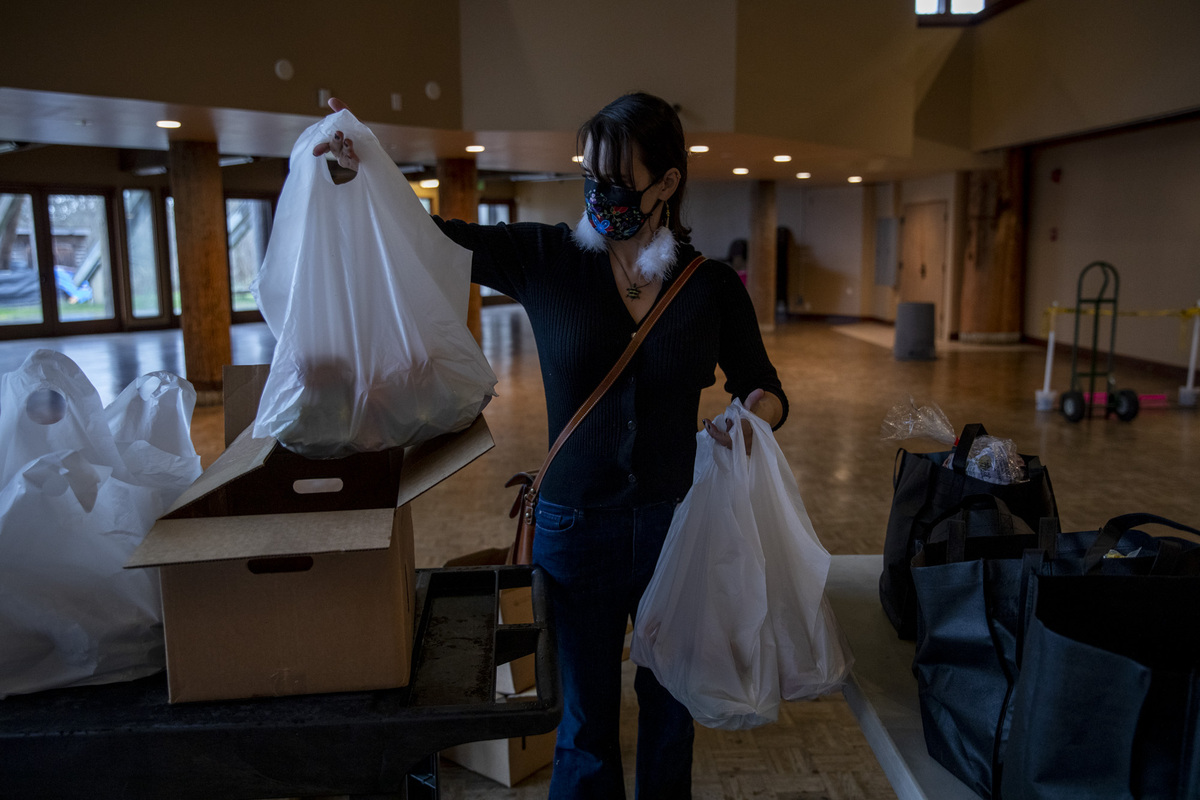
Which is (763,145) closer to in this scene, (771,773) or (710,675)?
(771,773)

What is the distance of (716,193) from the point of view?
1705 centimetres

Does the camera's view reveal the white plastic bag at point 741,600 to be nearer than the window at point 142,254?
Yes

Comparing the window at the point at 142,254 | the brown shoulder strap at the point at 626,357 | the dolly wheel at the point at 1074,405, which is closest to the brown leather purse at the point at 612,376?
the brown shoulder strap at the point at 626,357

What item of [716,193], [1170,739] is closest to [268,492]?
[1170,739]

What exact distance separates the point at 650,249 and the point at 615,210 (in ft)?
0.29

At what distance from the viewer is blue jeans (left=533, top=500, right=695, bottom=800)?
1.45 metres

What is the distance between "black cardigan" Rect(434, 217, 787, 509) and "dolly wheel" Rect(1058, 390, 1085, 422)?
6.27 m

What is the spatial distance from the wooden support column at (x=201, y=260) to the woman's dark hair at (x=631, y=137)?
6.89 m

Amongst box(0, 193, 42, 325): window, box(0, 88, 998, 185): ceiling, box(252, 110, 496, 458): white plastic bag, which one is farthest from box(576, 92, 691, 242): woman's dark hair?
Answer: box(0, 193, 42, 325): window

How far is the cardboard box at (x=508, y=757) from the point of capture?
7.05 ft

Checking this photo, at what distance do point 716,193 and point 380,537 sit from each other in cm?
1676

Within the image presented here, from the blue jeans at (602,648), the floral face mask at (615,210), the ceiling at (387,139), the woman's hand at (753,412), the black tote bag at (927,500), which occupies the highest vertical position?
the ceiling at (387,139)

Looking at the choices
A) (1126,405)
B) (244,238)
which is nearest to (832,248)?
(1126,405)

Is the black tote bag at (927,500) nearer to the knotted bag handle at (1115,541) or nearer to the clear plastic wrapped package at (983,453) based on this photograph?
the clear plastic wrapped package at (983,453)
